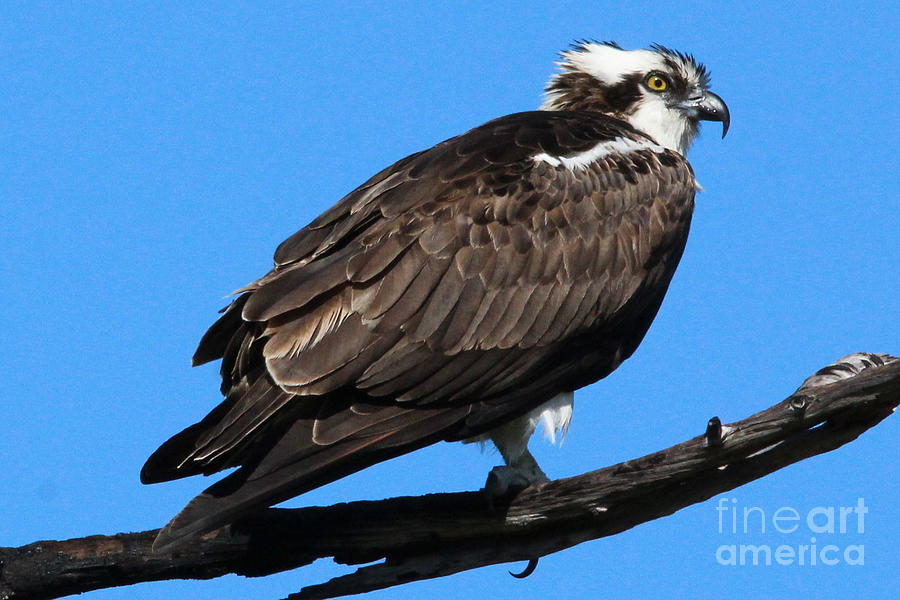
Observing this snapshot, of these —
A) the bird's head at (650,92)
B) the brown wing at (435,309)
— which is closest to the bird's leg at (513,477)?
the brown wing at (435,309)

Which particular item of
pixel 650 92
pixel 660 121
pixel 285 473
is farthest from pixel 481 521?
pixel 650 92

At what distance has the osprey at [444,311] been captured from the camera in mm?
6211

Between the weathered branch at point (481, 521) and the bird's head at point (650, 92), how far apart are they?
314cm

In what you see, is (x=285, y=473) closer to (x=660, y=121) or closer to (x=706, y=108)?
(x=660, y=121)

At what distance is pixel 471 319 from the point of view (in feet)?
22.6

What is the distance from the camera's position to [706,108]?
9070 mm

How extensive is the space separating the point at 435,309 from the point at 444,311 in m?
0.06

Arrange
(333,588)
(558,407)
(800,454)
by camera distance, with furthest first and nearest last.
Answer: (558,407) < (333,588) < (800,454)

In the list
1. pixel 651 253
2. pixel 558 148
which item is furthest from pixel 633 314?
pixel 558 148

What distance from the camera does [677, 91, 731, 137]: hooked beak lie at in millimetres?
9055

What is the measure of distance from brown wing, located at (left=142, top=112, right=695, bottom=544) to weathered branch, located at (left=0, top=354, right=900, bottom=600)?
0.49 m

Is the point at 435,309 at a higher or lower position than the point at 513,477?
higher

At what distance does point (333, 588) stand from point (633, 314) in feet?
7.82

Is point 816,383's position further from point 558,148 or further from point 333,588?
point 333,588
